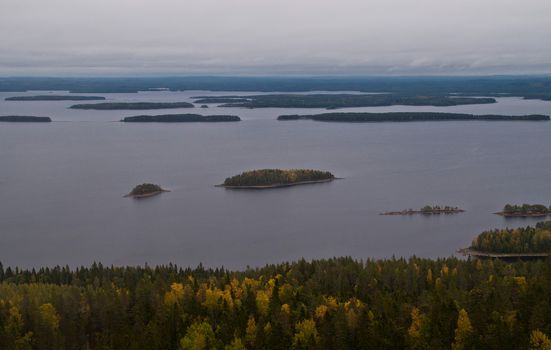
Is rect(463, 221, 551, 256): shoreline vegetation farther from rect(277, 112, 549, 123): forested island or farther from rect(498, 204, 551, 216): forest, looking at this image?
rect(277, 112, 549, 123): forested island

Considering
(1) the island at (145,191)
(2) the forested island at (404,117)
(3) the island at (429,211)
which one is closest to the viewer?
(3) the island at (429,211)

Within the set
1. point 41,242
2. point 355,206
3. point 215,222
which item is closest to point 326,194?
point 355,206

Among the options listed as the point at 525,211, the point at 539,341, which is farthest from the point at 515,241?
the point at 539,341

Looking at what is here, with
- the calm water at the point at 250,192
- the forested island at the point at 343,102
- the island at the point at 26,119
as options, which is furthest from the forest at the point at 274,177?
the forested island at the point at 343,102

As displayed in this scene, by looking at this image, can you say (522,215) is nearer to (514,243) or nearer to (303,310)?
(514,243)

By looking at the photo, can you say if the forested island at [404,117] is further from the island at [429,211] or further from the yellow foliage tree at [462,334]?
the yellow foliage tree at [462,334]

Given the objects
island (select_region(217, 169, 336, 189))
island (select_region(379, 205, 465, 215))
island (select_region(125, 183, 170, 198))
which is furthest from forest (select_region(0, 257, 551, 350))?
island (select_region(217, 169, 336, 189))
